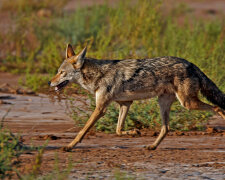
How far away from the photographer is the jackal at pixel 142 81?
678 cm

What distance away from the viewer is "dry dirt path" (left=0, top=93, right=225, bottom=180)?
216 inches

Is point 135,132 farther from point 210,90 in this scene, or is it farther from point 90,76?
point 210,90

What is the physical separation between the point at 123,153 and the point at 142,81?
1.02m

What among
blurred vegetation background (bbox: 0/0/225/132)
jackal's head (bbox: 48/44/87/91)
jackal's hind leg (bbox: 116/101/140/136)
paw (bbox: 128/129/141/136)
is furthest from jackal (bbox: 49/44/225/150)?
blurred vegetation background (bbox: 0/0/225/132)

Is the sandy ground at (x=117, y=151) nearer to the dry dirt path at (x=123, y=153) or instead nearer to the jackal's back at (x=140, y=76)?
the dry dirt path at (x=123, y=153)

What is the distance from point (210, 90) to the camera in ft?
22.8

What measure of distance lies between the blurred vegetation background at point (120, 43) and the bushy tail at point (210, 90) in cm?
119

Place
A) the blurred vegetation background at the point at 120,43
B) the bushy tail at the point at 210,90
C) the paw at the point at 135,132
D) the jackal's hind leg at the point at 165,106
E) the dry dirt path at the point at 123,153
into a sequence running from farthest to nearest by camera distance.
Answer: the blurred vegetation background at the point at 120,43
the paw at the point at 135,132
the jackal's hind leg at the point at 165,106
the bushy tail at the point at 210,90
the dry dirt path at the point at 123,153

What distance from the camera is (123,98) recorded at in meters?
6.95

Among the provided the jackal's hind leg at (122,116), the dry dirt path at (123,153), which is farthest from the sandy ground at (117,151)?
the jackal's hind leg at (122,116)

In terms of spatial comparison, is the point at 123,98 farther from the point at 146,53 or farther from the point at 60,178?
the point at 146,53

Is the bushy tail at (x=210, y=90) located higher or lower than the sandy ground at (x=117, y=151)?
higher

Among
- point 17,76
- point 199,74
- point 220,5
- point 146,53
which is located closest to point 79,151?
point 199,74

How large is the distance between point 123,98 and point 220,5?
23.1 metres
